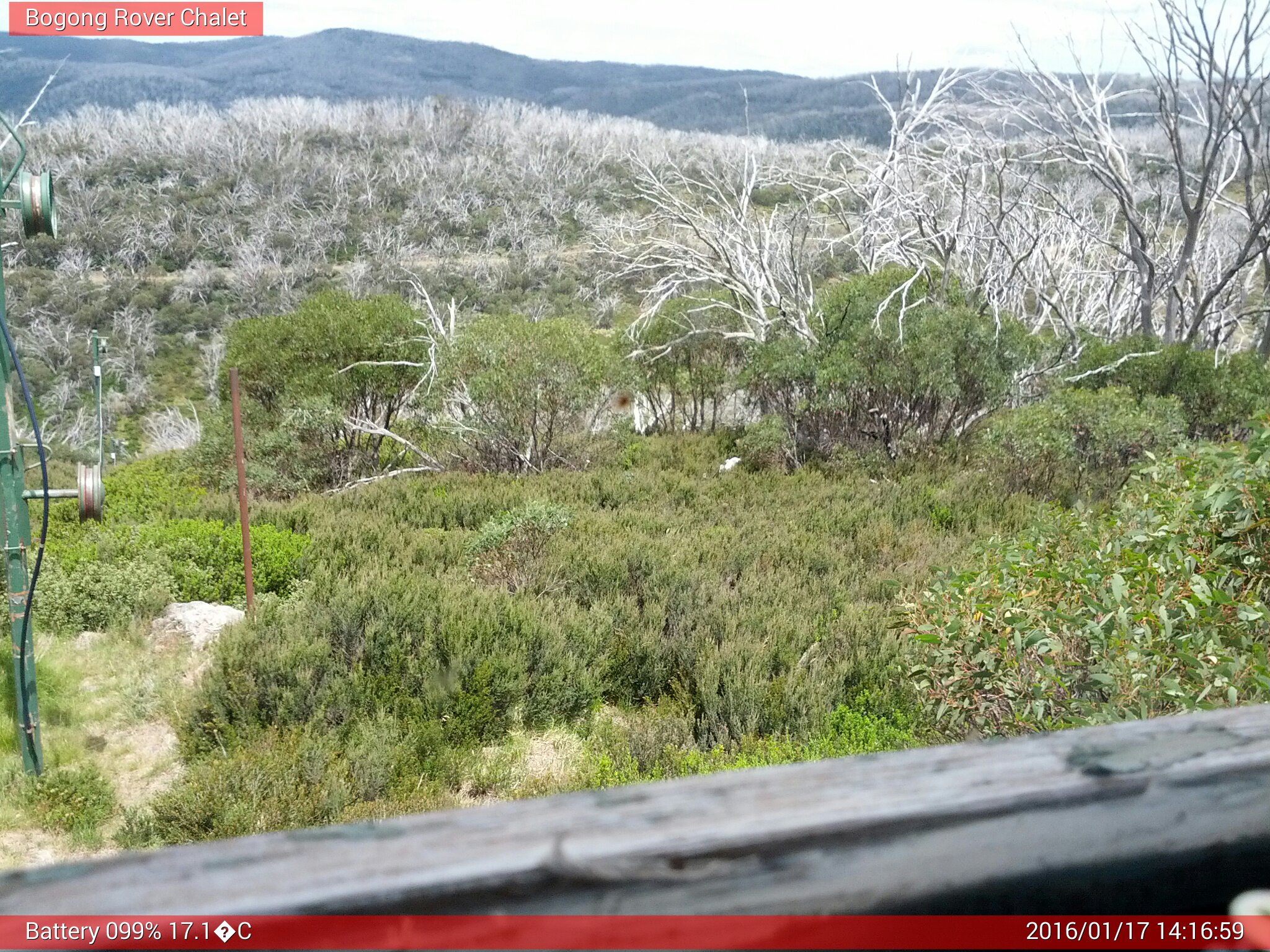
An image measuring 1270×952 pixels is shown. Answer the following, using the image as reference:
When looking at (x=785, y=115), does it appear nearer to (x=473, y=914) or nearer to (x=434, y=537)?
(x=434, y=537)

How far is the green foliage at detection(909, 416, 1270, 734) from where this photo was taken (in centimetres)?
285

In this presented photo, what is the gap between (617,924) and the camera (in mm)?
659

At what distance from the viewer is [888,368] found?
11227 mm

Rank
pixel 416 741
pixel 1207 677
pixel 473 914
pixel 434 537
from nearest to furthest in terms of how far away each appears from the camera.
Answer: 1. pixel 473 914
2. pixel 1207 677
3. pixel 416 741
4. pixel 434 537

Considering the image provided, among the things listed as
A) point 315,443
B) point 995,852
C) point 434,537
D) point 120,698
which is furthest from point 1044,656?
point 315,443

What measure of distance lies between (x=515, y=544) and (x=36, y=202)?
438 centimetres

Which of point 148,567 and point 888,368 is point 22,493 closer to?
point 148,567

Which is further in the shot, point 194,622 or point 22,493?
point 194,622

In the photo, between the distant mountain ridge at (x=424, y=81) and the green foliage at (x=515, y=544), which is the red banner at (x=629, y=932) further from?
the distant mountain ridge at (x=424, y=81)

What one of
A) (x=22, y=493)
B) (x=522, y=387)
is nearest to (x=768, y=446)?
(x=522, y=387)

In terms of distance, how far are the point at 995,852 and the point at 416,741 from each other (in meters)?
4.40

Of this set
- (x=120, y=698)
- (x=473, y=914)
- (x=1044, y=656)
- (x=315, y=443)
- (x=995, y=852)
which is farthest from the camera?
(x=315, y=443)

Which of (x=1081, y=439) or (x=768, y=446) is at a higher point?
(x=1081, y=439)
